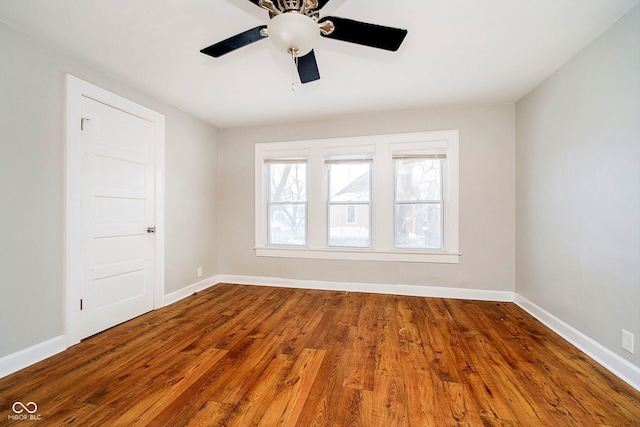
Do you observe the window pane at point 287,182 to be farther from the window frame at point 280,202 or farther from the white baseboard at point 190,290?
the white baseboard at point 190,290

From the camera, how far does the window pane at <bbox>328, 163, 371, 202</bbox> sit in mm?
3893

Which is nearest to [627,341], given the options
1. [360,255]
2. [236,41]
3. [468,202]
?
[468,202]

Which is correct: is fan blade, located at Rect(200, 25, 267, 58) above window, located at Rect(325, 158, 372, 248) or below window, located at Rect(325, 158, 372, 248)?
above

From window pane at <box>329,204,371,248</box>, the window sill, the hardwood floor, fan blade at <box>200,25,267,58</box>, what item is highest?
fan blade at <box>200,25,267,58</box>

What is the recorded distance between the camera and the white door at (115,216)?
2467 millimetres

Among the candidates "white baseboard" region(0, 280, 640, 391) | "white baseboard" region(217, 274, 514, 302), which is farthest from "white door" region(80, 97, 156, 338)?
"white baseboard" region(217, 274, 514, 302)

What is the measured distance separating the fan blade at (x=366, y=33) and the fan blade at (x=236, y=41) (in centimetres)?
43

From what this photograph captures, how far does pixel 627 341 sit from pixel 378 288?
235 centimetres

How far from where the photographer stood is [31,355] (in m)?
2.02

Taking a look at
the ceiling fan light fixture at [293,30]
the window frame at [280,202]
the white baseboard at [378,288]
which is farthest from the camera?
the window frame at [280,202]

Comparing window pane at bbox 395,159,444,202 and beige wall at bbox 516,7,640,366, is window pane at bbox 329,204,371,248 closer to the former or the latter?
window pane at bbox 395,159,444,202

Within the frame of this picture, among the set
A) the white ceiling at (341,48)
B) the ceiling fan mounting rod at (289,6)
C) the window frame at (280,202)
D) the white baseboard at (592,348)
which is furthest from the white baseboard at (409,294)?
the ceiling fan mounting rod at (289,6)

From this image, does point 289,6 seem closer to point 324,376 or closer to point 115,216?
point 324,376

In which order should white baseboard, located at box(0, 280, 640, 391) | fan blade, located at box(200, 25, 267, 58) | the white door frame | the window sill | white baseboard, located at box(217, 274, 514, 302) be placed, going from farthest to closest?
the window sill, white baseboard, located at box(217, 274, 514, 302), the white door frame, white baseboard, located at box(0, 280, 640, 391), fan blade, located at box(200, 25, 267, 58)
